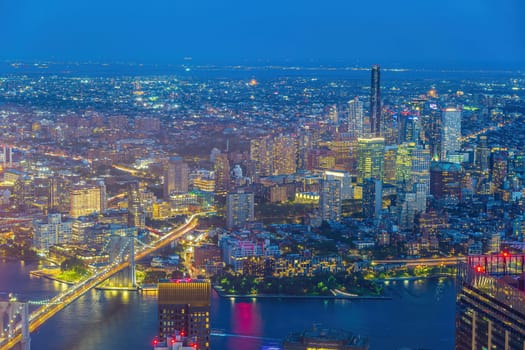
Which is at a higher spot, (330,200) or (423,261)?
(330,200)

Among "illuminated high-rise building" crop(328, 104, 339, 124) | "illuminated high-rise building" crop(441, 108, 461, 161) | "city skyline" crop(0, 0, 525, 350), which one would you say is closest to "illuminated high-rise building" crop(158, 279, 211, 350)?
"city skyline" crop(0, 0, 525, 350)

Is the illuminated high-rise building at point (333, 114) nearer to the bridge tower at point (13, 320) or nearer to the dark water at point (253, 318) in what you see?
the dark water at point (253, 318)

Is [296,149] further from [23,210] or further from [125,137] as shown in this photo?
[23,210]

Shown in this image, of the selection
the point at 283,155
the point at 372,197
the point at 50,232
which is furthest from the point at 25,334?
the point at 283,155

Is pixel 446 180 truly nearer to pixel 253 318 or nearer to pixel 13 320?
pixel 253 318

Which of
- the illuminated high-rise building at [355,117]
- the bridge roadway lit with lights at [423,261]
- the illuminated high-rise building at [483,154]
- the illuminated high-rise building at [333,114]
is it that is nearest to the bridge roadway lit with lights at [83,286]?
the bridge roadway lit with lights at [423,261]

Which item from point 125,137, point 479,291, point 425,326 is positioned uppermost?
point 125,137

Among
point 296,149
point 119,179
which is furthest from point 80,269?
point 296,149

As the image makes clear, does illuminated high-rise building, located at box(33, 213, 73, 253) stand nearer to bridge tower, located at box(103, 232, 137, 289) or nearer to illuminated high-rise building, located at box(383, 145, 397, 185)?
bridge tower, located at box(103, 232, 137, 289)
